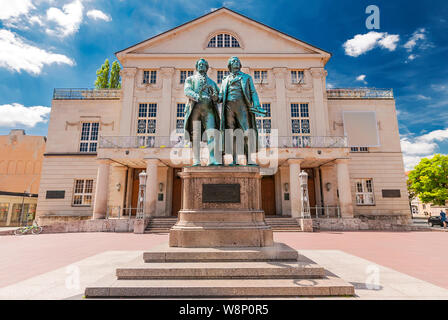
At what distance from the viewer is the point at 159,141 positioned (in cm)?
2094

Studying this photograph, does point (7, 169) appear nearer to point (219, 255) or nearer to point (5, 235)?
point (5, 235)

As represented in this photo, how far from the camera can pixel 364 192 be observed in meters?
21.6

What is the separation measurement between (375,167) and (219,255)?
2241 centimetres

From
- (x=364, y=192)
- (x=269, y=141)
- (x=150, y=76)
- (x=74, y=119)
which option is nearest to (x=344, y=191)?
(x=364, y=192)

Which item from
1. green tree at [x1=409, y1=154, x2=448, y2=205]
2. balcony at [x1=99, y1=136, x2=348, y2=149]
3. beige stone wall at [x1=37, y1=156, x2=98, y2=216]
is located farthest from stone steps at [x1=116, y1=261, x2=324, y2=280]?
green tree at [x1=409, y1=154, x2=448, y2=205]

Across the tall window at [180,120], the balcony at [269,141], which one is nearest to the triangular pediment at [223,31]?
the tall window at [180,120]

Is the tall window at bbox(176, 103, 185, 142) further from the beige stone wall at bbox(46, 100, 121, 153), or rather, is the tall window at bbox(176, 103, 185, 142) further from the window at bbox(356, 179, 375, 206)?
the window at bbox(356, 179, 375, 206)

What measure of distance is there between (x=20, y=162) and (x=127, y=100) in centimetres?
2202

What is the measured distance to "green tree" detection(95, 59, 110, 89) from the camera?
29969 mm

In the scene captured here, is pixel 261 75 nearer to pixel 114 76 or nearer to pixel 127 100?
pixel 127 100

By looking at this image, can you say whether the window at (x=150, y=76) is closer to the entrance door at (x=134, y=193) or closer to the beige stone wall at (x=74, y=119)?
the beige stone wall at (x=74, y=119)

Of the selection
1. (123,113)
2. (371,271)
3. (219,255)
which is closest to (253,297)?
(219,255)

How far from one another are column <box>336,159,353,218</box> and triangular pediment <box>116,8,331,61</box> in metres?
11.4

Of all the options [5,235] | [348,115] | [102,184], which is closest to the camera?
[5,235]
